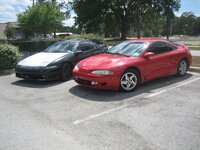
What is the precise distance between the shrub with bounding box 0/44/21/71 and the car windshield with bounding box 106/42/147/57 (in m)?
4.80

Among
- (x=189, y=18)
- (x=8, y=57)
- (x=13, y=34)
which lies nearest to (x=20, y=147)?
(x=8, y=57)

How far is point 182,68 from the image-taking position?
8727 millimetres

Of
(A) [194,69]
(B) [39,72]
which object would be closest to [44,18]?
(B) [39,72]

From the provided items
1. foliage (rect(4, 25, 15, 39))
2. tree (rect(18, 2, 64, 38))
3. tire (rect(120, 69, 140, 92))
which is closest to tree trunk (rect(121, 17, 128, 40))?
tree (rect(18, 2, 64, 38))

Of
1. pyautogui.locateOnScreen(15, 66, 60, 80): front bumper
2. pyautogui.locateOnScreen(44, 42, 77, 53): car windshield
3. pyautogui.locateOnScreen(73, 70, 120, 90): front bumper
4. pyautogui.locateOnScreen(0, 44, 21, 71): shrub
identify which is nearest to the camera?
pyautogui.locateOnScreen(73, 70, 120, 90): front bumper

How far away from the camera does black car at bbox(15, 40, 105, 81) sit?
27.4 ft

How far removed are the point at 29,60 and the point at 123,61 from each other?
3.41 m

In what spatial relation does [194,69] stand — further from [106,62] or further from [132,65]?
[106,62]

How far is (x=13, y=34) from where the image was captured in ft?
186

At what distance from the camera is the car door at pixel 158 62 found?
7578mm

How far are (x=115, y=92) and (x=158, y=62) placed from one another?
1652 millimetres

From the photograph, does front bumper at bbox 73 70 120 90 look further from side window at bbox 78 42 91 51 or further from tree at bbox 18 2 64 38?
tree at bbox 18 2 64 38

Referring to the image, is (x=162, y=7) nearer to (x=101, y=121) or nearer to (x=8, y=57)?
(x=8, y=57)

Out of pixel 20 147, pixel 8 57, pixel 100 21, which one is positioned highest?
pixel 100 21
